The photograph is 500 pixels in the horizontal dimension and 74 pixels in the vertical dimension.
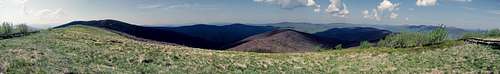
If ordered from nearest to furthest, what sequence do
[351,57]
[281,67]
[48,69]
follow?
[48,69] → [281,67] → [351,57]

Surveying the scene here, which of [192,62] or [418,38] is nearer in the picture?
[192,62]

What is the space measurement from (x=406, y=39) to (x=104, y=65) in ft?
497

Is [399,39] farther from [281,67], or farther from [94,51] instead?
[94,51]

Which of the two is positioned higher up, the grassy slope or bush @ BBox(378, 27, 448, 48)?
the grassy slope

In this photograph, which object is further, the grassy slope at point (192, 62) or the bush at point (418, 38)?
the bush at point (418, 38)

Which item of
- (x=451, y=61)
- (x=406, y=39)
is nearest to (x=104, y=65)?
(x=451, y=61)

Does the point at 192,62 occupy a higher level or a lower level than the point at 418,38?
higher

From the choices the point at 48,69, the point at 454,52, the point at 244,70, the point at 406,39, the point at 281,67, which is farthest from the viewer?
the point at 406,39

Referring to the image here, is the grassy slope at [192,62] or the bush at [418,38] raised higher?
the grassy slope at [192,62]

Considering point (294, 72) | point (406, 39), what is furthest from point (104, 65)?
point (406, 39)

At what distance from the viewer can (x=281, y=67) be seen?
64.6 meters

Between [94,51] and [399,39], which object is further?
[399,39]

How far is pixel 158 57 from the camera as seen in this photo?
6103cm

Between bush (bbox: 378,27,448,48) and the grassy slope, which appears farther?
bush (bbox: 378,27,448,48)
